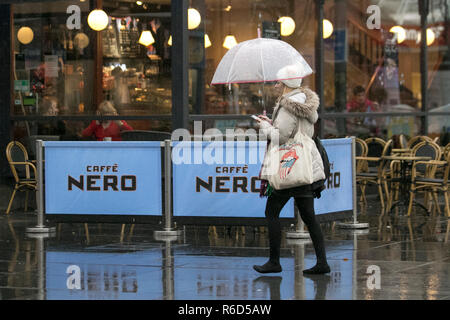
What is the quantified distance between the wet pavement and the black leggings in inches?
8.9

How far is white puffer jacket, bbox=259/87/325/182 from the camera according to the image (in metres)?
8.34

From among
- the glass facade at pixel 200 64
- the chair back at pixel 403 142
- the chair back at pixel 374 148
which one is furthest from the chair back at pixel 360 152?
the chair back at pixel 403 142

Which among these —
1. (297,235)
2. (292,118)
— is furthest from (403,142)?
(292,118)

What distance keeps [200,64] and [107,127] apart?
6.24ft

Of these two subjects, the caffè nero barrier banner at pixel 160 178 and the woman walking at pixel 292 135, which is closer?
the woman walking at pixel 292 135

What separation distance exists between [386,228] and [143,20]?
18.0ft

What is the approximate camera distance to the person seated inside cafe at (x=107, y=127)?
1484 centimetres

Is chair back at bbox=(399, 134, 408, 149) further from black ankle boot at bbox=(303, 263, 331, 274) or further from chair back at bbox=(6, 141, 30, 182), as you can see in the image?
black ankle boot at bbox=(303, 263, 331, 274)

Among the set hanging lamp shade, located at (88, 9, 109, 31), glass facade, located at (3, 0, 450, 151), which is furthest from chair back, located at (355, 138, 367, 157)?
hanging lamp shade, located at (88, 9, 109, 31)

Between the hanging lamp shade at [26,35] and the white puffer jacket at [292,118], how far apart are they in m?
8.43

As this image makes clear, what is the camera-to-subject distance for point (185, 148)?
11.1 m

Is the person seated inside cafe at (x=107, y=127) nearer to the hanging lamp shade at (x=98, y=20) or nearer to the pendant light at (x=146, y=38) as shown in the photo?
the pendant light at (x=146, y=38)

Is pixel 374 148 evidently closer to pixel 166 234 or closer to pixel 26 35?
pixel 166 234

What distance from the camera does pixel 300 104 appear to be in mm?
8328
